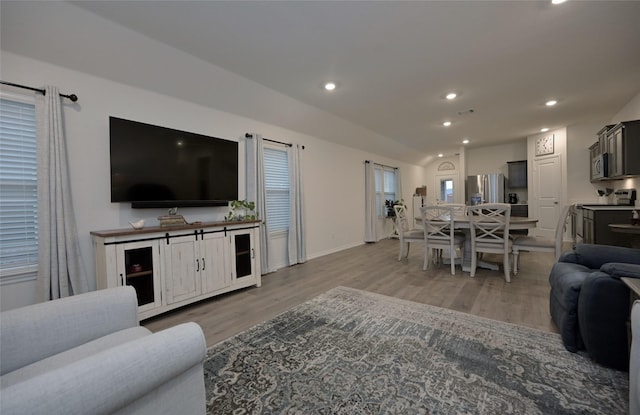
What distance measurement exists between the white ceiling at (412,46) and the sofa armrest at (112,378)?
2422 millimetres

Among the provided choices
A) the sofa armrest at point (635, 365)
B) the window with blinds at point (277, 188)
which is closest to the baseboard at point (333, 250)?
the window with blinds at point (277, 188)

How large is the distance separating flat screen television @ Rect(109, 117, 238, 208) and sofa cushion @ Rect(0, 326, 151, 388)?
184cm

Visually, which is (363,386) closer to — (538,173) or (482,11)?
(482,11)

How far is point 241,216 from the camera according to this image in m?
3.94

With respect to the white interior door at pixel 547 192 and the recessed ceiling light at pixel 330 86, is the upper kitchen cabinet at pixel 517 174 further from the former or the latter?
the recessed ceiling light at pixel 330 86

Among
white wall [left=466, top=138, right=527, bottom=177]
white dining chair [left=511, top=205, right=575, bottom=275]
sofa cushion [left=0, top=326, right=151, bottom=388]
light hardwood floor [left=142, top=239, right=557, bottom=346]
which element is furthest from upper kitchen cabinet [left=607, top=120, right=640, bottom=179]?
sofa cushion [left=0, top=326, right=151, bottom=388]

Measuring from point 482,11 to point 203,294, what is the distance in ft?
12.7

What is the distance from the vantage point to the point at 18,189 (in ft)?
7.61

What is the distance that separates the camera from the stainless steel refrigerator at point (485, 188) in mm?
7645

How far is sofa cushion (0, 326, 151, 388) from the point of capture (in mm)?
1066

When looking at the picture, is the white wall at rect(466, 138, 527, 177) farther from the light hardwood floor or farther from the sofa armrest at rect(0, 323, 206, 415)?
the sofa armrest at rect(0, 323, 206, 415)

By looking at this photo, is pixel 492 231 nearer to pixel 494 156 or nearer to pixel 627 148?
pixel 627 148

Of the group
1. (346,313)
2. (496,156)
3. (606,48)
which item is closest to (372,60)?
(606,48)

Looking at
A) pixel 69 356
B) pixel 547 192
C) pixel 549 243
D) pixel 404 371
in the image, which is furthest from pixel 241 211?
pixel 547 192
